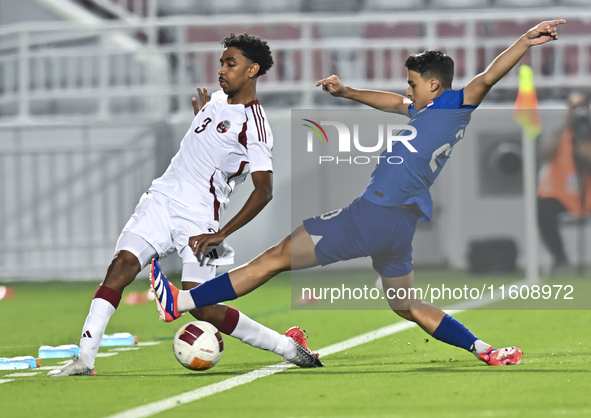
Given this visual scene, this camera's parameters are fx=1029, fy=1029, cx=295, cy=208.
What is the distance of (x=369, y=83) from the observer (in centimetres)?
1409

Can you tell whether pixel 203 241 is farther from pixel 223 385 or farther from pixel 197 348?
pixel 223 385

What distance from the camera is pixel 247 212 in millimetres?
5152

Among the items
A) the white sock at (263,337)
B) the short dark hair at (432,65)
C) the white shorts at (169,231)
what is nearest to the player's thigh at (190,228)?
the white shorts at (169,231)

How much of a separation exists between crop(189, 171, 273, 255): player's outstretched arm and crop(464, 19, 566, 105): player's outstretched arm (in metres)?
1.08

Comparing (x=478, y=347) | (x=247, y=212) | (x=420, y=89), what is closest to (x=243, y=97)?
(x=247, y=212)

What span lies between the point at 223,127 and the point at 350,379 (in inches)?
58.6

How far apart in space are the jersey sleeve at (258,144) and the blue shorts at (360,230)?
0.39 m

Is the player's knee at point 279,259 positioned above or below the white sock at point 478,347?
above

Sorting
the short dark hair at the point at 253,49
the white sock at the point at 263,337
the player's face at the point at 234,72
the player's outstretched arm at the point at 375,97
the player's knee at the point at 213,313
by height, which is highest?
the short dark hair at the point at 253,49

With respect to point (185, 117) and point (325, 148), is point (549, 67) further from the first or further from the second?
point (185, 117)

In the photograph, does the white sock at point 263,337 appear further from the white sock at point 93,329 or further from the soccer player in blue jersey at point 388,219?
the white sock at point 93,329

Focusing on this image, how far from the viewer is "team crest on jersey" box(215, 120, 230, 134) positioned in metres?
5.43

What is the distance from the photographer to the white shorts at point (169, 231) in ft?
17.5

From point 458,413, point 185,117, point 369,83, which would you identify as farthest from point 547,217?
point 458,413
